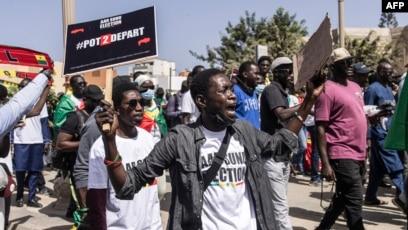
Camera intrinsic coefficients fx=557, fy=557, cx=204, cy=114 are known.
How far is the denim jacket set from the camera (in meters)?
2.75

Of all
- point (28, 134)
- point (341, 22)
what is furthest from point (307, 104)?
point (341, 22)

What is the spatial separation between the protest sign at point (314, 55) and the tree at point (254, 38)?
25.8 m

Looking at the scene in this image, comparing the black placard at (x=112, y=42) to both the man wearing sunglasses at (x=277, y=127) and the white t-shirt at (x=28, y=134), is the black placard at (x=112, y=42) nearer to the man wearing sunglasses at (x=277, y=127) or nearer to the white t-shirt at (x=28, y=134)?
the man wearing sunglasses at (x=277, y=127)

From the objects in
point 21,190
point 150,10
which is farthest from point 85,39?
point 21,190

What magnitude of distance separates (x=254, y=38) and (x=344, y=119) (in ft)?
92.8

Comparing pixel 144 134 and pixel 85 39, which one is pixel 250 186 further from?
pixel 85 39

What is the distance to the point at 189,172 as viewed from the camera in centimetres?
276

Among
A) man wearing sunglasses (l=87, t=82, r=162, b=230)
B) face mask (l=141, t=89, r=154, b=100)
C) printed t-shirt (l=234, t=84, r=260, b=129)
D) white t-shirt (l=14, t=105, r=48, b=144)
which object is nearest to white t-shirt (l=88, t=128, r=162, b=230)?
man wearing sunglasses (l=87, t=82, r=162, b=230)

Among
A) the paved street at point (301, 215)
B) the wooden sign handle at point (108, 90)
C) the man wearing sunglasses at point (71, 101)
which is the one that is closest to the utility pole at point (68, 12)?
the man wearing sunglasses at point (71, 101)

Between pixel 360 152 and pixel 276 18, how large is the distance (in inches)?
1140

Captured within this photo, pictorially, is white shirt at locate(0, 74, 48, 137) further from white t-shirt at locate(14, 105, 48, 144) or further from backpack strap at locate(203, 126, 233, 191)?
white t-shirt at locate(14, 105, 48, 144)

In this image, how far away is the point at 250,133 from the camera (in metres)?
3.01

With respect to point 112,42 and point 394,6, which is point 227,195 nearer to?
point 112,42

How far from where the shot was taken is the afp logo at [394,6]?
23.4ft
